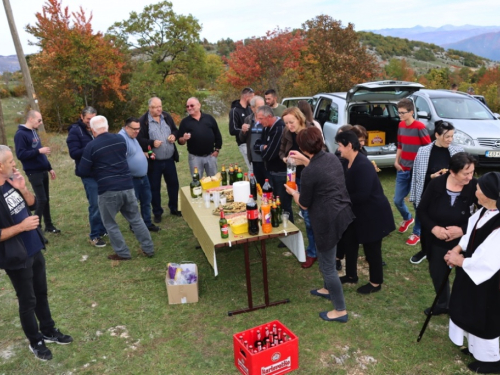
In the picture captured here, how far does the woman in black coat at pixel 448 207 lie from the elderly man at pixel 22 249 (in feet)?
10.9

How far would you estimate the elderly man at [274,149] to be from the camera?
496cm

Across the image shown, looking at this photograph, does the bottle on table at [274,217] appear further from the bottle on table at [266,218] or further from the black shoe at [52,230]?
the black shoe at [52,230]

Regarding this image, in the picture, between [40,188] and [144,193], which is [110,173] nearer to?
[144,193]

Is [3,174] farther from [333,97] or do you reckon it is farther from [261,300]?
[333,97]

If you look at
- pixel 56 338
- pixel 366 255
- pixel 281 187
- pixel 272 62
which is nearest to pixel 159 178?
pixel 281 187

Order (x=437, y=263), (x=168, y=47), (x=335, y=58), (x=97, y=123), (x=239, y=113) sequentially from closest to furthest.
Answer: (x=437, y=263) < (x=97, y=123) < (x=239, y=113) < (x=335, y=58) < (x=168, y=47)

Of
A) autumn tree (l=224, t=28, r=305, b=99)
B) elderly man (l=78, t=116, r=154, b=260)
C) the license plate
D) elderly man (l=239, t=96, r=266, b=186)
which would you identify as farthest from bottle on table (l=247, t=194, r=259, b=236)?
autumn tree (l=224, t=28, r=305, b=99)

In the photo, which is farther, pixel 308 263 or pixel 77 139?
pixel 77 139

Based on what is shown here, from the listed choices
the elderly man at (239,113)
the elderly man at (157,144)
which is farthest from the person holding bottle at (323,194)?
the elderly man at (239,113)

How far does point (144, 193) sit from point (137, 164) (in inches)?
24.5

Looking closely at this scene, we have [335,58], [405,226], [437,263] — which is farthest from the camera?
[335,58]

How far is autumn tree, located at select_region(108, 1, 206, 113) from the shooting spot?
26641mm

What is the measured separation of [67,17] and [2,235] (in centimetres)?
2454

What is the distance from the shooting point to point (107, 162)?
466 cm
